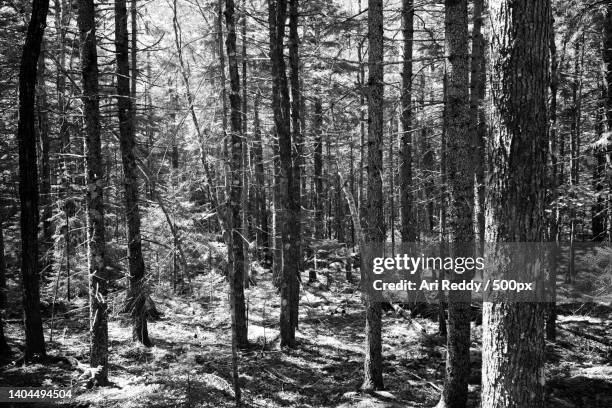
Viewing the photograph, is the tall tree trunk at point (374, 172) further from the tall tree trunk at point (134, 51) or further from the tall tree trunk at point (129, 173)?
the tall tree trunk at point (129, 173)

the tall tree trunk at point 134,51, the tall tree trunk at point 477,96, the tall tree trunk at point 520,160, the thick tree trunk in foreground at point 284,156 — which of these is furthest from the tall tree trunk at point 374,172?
the tall tree trunk at point 134,51

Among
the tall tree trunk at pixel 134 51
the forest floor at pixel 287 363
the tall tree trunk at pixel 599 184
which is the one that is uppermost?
the tall tree trunk at pixel 134 51

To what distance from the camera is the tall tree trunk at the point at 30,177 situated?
28.0ft

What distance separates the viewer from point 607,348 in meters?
11.5

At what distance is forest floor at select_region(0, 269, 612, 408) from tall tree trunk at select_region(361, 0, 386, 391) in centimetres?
67

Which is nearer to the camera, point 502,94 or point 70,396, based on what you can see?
point 502,94

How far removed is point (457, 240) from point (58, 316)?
13862 mm

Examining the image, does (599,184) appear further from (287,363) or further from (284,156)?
(287,363)

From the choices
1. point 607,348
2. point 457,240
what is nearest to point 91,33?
point 457,240

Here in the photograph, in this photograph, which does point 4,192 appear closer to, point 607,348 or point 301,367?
point 301,367

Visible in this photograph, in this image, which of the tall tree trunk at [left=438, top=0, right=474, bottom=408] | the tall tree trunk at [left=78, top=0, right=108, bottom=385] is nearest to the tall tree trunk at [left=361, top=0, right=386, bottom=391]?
the tall tree trunk at [left=438, top=0, right=474, bottom=408]

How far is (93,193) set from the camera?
7.62m

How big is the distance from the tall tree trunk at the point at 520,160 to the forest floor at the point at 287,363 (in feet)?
13.9

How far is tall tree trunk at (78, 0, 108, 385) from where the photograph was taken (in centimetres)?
749
